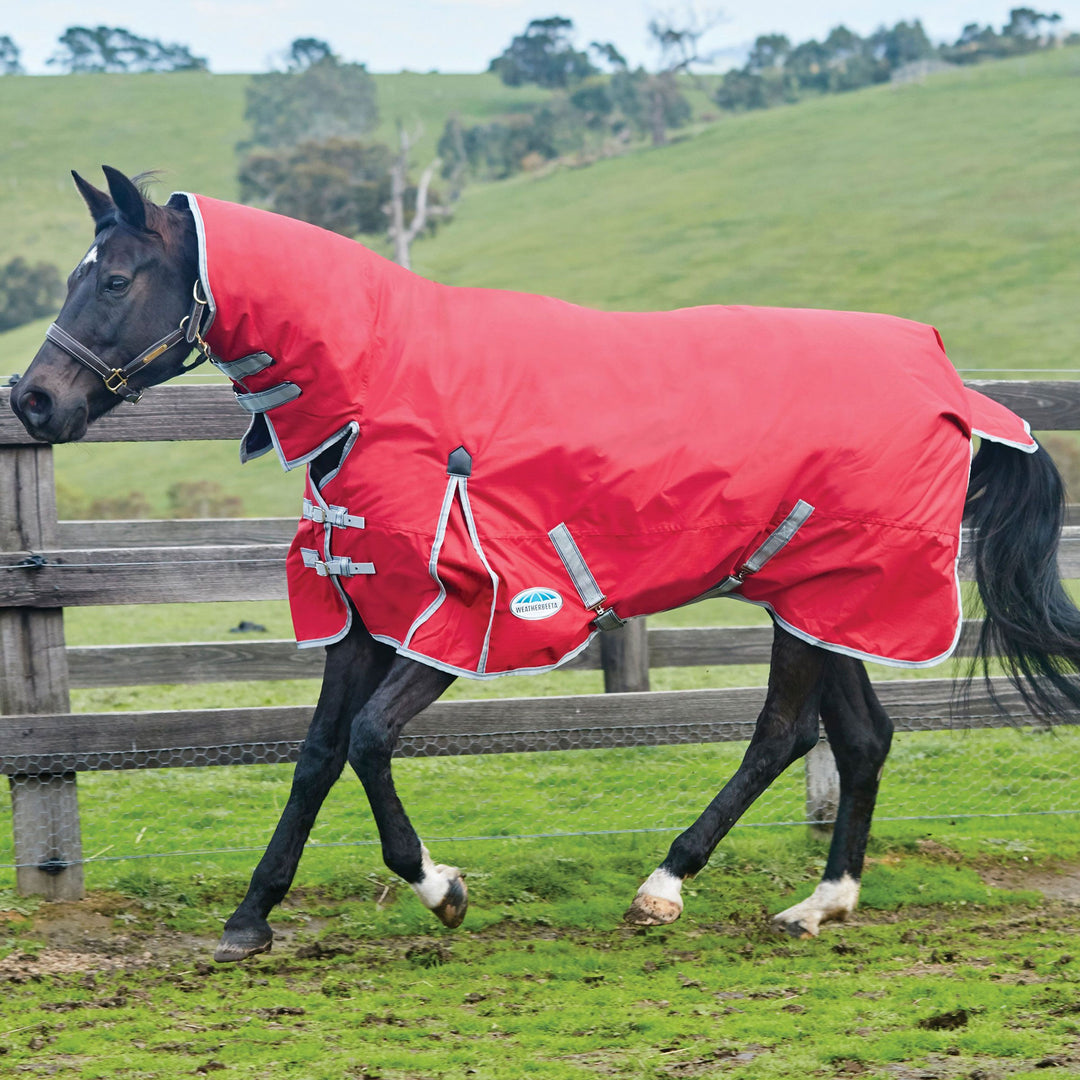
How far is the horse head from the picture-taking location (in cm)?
328

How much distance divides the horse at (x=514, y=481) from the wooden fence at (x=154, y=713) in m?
0.70

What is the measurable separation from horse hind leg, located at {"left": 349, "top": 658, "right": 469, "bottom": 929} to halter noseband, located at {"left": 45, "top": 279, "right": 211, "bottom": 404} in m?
1.03

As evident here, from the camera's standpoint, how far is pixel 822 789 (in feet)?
16.0

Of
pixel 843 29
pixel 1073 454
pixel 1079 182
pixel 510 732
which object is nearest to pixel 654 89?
pixel 843 29

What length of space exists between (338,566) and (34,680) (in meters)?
1.51

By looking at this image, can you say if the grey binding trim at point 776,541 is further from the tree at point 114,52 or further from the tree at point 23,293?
the tree at point 114,52

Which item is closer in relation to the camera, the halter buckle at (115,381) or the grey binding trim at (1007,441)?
the halter buckle at (115,381)

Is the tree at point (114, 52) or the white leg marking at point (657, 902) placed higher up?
the tree at point (114, 52)

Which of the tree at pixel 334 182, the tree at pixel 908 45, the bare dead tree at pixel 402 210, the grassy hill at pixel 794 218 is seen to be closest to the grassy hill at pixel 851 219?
the grassy hill at pixel 794 218

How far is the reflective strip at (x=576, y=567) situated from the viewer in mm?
3453

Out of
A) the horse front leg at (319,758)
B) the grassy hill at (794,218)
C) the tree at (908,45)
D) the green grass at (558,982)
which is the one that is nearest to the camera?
the green grass at (558,982)

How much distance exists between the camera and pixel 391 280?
11.3 ft

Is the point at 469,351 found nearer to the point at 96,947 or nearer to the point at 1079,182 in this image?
the point at 96,947

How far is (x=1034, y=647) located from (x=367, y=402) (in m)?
2.29
